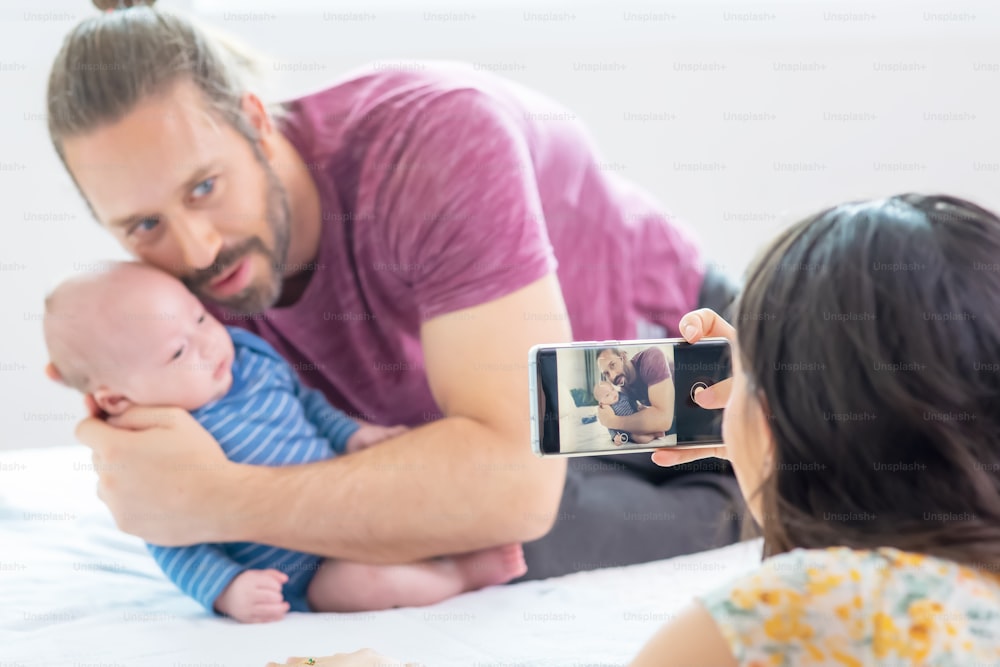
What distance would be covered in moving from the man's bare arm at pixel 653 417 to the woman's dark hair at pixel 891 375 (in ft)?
0.84

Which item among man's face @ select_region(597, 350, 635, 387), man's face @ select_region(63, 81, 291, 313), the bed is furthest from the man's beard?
man's face @ select_region(597, 350, 635, 387)

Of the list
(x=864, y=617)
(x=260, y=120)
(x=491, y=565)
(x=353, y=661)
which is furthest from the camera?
(x=260, y=120)

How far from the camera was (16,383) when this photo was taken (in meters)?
2.18

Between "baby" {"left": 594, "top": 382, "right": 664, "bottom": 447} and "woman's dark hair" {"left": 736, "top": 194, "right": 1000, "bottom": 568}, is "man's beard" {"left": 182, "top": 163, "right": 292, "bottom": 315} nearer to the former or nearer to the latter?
"baby" {"left": 594, "top": 382, "right": 664, "bottom": 447}

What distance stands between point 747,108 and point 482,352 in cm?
123

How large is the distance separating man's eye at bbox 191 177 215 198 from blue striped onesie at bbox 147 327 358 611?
0.20 meters

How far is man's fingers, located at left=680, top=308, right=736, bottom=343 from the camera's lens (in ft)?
3.11

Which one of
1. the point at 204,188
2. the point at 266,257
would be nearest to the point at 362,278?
the point at 266,257

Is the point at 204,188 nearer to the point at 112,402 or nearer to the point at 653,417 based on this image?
the point at 112,402

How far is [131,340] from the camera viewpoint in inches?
49.8

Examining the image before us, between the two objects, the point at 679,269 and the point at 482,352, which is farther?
the point at 679,269

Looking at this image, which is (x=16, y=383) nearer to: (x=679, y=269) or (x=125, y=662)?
(x=125, y=662)

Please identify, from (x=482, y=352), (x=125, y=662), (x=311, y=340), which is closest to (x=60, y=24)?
(x=311, y=340)

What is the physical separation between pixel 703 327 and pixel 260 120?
0.75 metres
